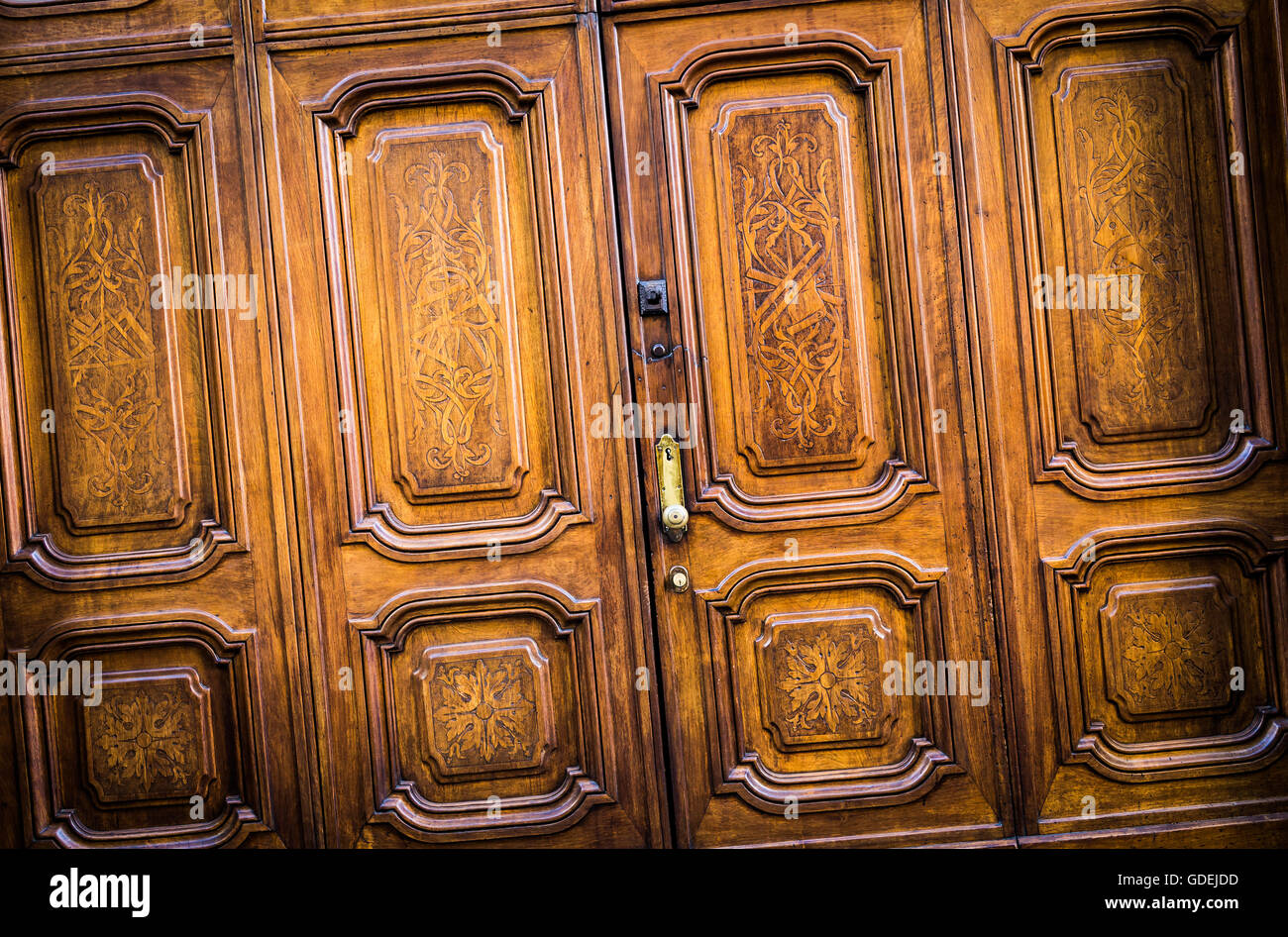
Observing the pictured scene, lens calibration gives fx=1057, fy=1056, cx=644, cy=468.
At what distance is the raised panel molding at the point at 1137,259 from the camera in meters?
2.73

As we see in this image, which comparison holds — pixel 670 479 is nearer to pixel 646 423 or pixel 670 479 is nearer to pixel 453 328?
pixel 646 423

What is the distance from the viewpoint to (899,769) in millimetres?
2758

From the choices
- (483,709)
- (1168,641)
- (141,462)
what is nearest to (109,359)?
(141,462)

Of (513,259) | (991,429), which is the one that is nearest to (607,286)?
(513,259)

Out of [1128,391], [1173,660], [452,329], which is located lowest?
[1173,660]

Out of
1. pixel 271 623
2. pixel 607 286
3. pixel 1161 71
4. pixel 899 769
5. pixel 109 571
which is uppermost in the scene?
pixel 1161 71

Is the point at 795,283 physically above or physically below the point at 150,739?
above

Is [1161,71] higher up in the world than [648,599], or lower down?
higher up

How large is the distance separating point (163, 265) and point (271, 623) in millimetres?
961

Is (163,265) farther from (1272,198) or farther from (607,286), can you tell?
(1272,198)

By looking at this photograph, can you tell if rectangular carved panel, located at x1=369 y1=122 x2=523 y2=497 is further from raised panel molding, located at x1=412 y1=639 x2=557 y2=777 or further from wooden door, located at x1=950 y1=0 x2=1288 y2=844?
wooden door, located at x1=950 y1=0 x2=1288 y2=844

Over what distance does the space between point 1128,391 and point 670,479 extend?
3.98 feet

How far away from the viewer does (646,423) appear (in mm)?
2727

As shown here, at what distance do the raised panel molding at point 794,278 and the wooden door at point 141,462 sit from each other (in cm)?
114
